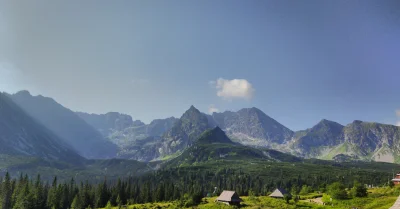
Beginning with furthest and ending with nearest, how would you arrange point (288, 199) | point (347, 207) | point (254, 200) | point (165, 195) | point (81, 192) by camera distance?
point (165, 195), point (81, 192), point (254, 200), point (288, 199), point (347, 207)

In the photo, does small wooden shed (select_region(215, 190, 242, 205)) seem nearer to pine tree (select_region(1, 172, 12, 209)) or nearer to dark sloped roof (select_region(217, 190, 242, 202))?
dark sloped roof (select_region(217, 190, 242, 202))

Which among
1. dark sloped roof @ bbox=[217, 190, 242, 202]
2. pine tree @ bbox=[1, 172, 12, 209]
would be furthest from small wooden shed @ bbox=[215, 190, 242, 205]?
pine tree @ bbox=[1, 172, 12, 209]

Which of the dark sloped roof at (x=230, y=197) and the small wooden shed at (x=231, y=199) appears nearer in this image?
the small wooden shed at (x=231, y=199)

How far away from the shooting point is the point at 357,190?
399ft

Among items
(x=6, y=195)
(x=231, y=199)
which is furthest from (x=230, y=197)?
(x=6, y=195)

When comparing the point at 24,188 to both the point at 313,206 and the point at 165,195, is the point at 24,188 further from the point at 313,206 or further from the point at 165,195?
the point at 313,206

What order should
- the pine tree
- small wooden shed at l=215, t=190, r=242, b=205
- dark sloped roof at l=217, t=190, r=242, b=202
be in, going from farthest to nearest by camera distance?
1. the pine tree
2. dark sloped roof at l=217, t=190, r=242, b=202
3. small wooden shed at l=215, t=190, r=242, b=205

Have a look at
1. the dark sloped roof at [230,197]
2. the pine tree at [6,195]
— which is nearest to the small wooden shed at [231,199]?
the dark sloped roof at [230,197]

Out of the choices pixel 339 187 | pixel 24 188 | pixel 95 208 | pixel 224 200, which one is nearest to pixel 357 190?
pixel 339 187

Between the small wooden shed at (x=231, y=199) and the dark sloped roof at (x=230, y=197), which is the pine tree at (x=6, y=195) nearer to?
the dark sloped roof at (x=230, y=197)

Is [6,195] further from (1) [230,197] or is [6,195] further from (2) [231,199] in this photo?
(2) [231,199]

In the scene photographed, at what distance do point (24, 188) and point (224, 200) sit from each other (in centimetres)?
9392

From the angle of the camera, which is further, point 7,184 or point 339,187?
point 7,184

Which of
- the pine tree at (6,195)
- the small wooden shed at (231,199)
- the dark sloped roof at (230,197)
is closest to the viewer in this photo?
the small wooden shed at (231,199)
